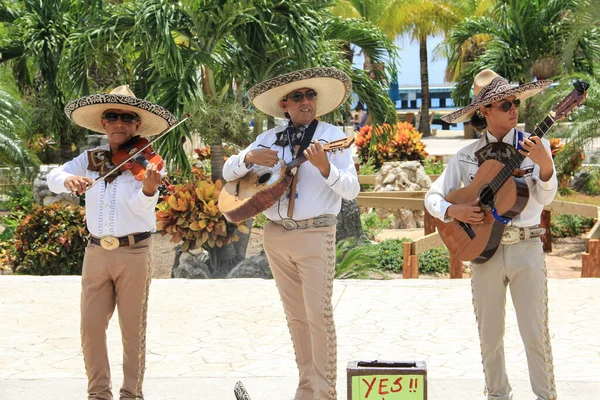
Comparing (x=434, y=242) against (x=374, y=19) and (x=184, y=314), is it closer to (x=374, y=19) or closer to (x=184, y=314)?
(x=184, y=314)

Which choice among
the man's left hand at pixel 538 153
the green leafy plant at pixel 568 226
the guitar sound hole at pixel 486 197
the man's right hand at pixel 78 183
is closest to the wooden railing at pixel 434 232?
the green leafy plant at pixel 568 226

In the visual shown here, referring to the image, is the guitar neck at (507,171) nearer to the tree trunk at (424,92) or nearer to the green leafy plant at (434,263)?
the green leafy plant at (434,263)

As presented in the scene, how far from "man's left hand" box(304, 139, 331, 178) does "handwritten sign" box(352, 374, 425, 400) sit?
1.04 meters

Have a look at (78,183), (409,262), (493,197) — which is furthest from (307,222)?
(409,262)

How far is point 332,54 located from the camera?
38.8 ft

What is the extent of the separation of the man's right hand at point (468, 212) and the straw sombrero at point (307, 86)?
91 centimetres

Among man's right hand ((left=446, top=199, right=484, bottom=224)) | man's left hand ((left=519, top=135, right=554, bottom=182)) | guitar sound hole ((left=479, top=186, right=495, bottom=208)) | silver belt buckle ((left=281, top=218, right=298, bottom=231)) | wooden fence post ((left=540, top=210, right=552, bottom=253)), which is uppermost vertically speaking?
man's left hand ((left=519, top=135, right=554, bottom=182))

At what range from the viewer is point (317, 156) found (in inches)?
172

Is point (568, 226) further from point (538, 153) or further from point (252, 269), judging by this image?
point (538, 153)

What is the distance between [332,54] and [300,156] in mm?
7359

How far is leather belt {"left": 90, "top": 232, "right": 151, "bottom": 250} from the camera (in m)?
4.75

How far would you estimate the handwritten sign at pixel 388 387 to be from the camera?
154 inches

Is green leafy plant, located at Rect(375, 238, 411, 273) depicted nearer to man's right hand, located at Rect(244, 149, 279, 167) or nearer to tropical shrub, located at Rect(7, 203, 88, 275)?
tropical shrub, located at Rect(7, 203, 88, 275)

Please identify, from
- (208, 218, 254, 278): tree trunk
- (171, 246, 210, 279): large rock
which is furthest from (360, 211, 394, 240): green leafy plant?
(171, 246, 210, 279): large rock
